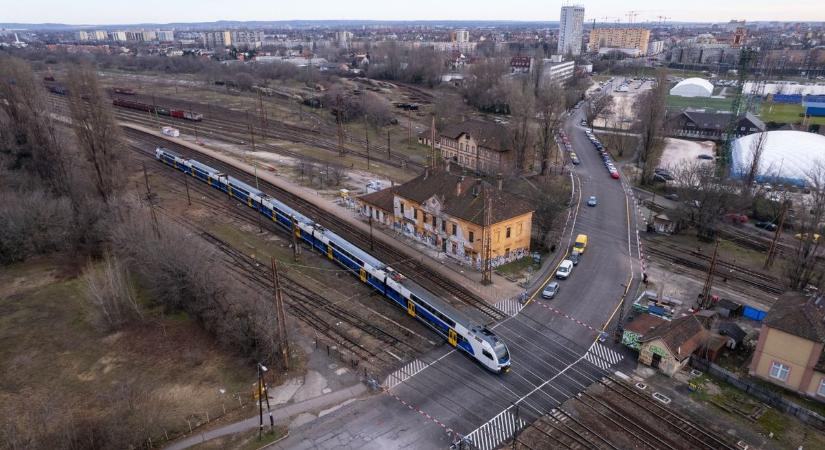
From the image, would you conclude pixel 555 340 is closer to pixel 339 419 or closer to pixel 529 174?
pixel 339 419

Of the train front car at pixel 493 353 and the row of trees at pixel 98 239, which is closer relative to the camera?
the row of trees at pixel 98 239

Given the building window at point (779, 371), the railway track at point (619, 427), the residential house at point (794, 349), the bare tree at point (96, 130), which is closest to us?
the railway track at point (619, 427)

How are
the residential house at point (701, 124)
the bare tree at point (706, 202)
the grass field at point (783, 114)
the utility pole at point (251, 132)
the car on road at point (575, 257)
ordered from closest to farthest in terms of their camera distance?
the car on road at point (575, 257), the bare tree at point (706, 202), the utility pole at point (251, 132), the residential house at point (701, 124), the grass field at point (783, 114)

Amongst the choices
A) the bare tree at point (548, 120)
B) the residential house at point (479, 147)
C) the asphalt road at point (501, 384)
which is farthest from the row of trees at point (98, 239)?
the bare tree at point (548, 120)

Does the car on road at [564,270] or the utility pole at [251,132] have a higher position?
the utility pole at [251,132]

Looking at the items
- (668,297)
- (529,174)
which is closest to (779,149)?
(529,174)

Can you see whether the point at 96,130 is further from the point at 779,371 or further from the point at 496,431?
the point at 779,371

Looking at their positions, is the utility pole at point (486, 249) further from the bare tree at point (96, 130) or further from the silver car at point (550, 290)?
the bare tree at point (96, 130)
